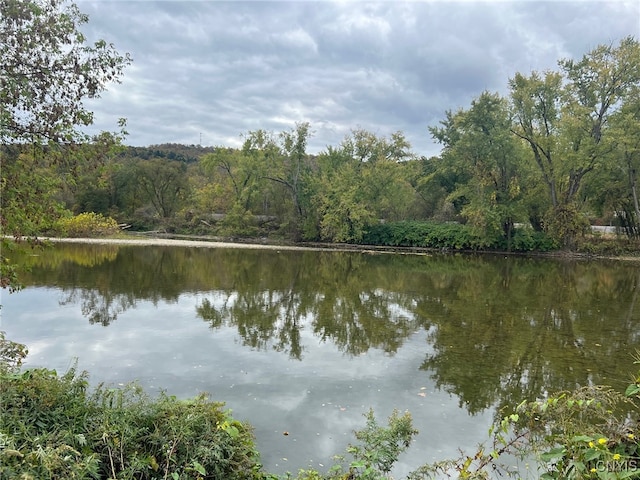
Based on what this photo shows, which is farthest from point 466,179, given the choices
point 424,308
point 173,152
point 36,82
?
point 173,152

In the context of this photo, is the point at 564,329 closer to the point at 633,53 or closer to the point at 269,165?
the point at 633,53

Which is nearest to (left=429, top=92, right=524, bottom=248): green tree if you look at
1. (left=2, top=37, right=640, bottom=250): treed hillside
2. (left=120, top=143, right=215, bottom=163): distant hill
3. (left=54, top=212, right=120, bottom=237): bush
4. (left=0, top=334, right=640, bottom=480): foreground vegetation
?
(left=2, top=37, right=640, bottom=250): treed hillside

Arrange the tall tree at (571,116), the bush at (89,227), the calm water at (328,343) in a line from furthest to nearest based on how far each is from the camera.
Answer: the bush at (89,227) → the tall tree at (571,116) → the calm water at (328,343)

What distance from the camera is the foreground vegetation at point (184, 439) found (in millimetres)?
2703

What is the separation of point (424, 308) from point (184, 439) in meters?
10.5

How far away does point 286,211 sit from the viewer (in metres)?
45.0

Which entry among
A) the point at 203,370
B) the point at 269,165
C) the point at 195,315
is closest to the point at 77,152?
the point at 203,370

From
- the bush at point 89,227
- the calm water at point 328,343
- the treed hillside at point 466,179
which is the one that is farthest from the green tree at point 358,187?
the calm water at point 328,343

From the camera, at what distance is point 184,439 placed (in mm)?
3547

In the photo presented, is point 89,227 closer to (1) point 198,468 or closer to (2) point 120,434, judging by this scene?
(2) point 120,434

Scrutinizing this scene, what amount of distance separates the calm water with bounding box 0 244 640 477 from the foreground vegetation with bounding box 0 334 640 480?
1.04 meters

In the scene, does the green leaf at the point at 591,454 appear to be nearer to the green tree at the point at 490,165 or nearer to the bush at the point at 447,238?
the green tree at the point at 490,165

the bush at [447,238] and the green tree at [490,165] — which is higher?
the green tree at [490,165]

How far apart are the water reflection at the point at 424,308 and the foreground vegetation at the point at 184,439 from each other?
308cm
